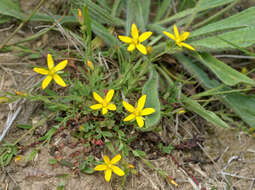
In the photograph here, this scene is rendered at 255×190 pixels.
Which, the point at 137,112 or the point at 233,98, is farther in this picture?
the point at 233,98

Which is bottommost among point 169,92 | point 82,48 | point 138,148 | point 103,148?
point 138,148

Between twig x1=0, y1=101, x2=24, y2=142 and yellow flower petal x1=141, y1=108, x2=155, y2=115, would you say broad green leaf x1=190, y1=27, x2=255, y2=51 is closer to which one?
yellow flower petal x1=141, y1=108, x2=155, y2=115

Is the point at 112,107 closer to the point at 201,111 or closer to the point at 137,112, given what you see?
the point at 137,112

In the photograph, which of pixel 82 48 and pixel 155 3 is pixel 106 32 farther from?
pixel 155 3

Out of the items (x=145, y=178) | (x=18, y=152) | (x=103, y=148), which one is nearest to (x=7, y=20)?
(x=18, y=152)

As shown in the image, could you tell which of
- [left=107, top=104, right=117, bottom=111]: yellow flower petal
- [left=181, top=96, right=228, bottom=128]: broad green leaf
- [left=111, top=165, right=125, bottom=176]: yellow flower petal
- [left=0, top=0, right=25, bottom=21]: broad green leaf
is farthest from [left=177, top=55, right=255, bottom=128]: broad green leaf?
[left=0, top=0, right=25, bottom=21]: broad green leaf

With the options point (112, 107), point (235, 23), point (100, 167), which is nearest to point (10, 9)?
point (112, 107)
